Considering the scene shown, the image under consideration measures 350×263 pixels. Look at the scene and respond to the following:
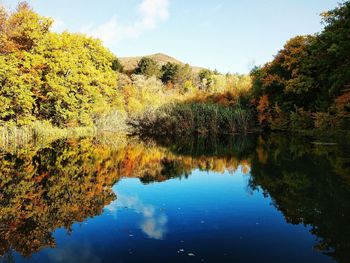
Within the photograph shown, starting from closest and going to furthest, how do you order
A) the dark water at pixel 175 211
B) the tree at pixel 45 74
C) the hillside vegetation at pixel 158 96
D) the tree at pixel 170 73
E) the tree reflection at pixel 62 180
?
the dark water at pixel 175 211
the tree reflection at pixel 62 180
the hillside vegetation at pixel 158 96
the tree at pixel 45 74
the tree at pixel 170 73

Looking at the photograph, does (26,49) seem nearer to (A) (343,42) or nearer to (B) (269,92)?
(B) (269,92)

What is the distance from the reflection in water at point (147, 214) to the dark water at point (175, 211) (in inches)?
0.6

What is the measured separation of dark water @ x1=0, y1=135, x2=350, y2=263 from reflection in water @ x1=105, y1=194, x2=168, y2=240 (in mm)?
16

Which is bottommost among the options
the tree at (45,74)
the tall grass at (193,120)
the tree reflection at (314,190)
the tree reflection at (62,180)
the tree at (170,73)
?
the tree reflection at (62,180)

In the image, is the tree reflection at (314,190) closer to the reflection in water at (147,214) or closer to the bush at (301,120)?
the reflection in water at (147,214)

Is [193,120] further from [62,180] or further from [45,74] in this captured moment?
[62,180]

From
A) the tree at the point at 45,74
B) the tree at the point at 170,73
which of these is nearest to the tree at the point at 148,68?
the tree at the point at 170,73

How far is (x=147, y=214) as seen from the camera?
18.8 feet

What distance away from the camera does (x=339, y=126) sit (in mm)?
20203

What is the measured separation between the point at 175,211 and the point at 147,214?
51cm

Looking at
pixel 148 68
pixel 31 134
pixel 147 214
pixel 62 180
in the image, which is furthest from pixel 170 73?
pixel 147 214

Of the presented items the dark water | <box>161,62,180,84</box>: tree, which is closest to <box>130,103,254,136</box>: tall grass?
the dark water

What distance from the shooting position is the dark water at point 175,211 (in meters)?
4.13

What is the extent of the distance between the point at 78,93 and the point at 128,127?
15.9 feet
